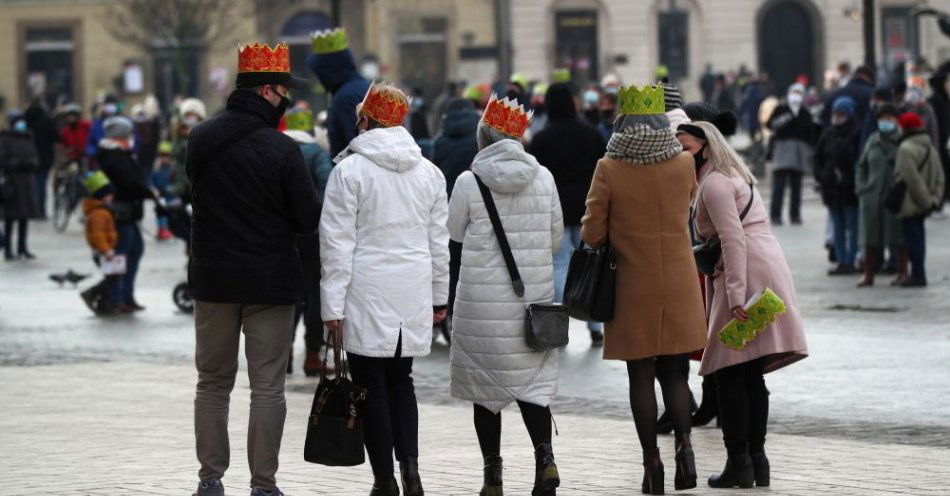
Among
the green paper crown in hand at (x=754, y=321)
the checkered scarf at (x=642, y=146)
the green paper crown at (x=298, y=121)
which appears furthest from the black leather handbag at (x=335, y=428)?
the green paper crown at (x=298, y=121)

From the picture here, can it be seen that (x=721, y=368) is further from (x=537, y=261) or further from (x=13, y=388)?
(x=13, y=388)

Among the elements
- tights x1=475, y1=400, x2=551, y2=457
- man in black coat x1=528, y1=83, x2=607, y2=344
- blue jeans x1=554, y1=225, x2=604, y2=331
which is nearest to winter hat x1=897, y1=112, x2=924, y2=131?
blue jeans x1=554, y1=225, x2=604, y2=331

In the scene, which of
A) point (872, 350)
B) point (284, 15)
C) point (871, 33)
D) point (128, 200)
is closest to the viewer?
A: point (872, 350)

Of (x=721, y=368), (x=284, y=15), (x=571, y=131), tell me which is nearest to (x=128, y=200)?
(x=571, y=131)

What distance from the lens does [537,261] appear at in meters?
8.48

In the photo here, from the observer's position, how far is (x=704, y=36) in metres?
62.5

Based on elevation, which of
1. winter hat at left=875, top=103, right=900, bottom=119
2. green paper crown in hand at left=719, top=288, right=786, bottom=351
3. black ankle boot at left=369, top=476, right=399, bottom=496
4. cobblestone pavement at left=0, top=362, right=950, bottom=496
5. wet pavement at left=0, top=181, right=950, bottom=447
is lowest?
wet pavement at left=0, top=181, right=950, bottom=447

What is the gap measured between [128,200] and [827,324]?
6.64m

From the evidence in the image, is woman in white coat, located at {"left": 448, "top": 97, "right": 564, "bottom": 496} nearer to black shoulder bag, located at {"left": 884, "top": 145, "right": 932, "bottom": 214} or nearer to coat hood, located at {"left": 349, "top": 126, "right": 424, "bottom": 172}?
coat hood, located at {"left": 349, "top": 126, "right": 424, "bottom": 172}

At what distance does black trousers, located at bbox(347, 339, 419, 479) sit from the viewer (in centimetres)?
820

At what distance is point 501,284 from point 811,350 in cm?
629

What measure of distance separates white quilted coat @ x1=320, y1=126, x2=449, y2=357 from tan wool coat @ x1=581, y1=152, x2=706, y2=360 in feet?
2.62

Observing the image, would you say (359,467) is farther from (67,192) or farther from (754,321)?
(67,192)

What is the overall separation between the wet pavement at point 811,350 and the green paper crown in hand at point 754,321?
172 centimetres
